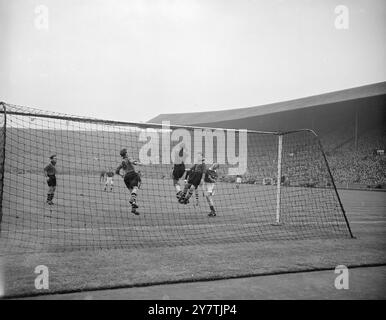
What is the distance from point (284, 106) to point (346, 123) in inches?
296

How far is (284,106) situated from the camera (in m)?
44.9

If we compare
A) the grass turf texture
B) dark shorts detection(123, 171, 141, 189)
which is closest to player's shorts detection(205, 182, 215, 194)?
dark shorts detection(123, 171, 141, 189)

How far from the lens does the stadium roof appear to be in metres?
35.1

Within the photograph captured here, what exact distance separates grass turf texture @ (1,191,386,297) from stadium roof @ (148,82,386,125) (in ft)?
103

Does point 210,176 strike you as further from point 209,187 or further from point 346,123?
point 346,123

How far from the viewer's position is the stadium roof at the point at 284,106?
115 ft

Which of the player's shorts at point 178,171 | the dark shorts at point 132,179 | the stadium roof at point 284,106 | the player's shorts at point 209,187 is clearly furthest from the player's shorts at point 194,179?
the stadium roof at point 284,106

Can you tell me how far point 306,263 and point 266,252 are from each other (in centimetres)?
91

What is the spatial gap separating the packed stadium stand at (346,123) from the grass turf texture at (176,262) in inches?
1114

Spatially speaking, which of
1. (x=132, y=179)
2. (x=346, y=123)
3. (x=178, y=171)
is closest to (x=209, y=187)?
(x=178, y=171)

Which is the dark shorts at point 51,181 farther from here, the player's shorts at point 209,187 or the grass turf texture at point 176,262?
the grass turf texture at point 176,262

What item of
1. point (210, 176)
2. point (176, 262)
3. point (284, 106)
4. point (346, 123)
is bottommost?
point (176, 262)

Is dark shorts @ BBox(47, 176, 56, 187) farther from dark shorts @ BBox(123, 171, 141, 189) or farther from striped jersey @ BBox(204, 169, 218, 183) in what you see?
striped jersey @ BBox(204, 169, 218, 183)

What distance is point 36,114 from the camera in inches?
248
